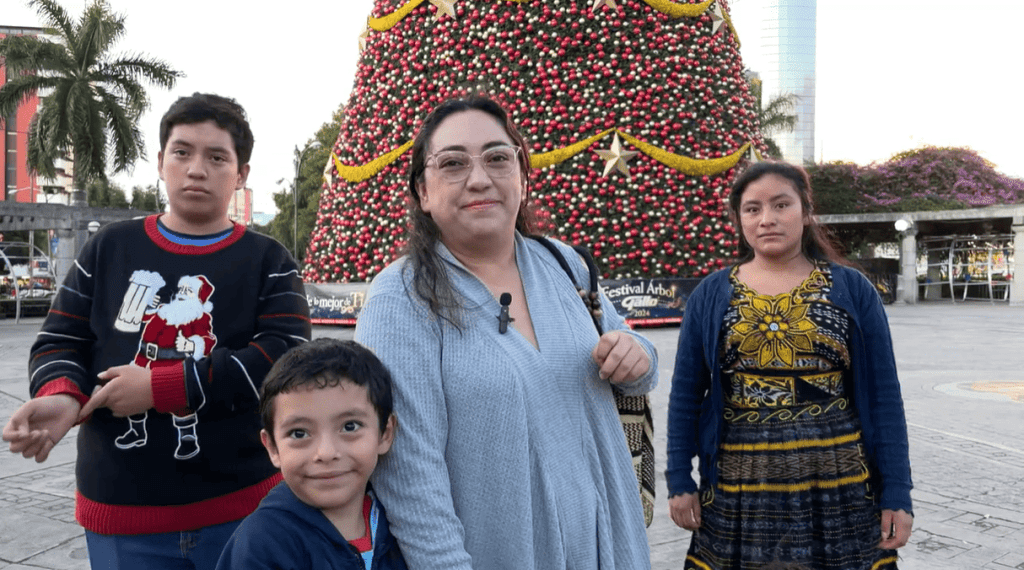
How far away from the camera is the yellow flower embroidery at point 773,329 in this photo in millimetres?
2277

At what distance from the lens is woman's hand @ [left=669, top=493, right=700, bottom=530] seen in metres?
2.44

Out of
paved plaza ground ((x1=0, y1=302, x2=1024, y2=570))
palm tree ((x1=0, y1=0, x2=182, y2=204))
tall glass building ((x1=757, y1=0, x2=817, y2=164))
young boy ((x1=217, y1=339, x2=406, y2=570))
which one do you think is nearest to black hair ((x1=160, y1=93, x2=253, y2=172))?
young boy ((x1=217, y1=339, x2=406, y2=570))

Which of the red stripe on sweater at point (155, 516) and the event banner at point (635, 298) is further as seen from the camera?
the event banner at point (635, 298)

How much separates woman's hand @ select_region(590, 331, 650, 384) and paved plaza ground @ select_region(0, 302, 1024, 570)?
6.14 feet

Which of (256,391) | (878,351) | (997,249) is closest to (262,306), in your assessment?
(256,391)

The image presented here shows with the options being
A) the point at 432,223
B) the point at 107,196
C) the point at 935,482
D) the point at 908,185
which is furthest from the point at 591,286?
the point at 107,196

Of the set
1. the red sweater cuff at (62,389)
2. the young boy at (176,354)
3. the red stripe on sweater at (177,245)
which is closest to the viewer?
the red sweater cuff at (62,389)

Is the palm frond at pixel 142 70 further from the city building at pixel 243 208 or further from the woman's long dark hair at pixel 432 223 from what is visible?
the woman's long dark hair at pixel 432 223

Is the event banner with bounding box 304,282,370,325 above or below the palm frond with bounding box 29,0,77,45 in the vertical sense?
below

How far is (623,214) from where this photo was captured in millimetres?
12453

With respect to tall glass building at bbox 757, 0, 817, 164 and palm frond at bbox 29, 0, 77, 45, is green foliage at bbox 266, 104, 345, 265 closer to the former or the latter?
palm frond at bbox 29, 0, 77, 45

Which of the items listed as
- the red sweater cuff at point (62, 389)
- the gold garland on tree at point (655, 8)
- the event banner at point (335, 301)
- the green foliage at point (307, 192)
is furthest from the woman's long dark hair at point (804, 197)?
the green foliage at point (307, 192)

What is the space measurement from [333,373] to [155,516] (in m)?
0.74

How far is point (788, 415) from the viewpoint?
2.27m
